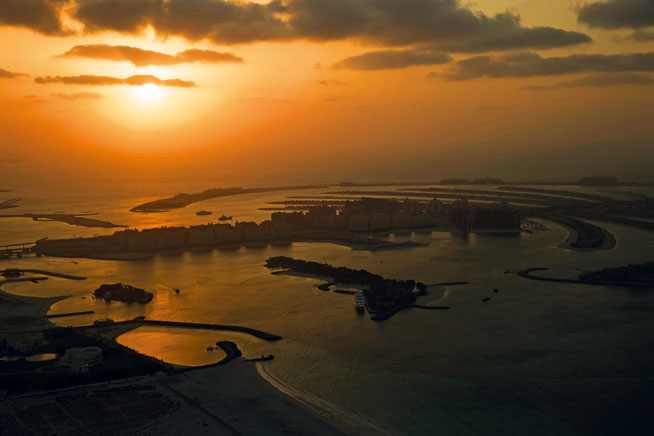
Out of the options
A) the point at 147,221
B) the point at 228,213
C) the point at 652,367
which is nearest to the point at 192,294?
the point at 652,367

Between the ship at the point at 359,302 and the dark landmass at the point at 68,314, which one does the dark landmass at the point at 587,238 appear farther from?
the dark landmass at the point at 68,314

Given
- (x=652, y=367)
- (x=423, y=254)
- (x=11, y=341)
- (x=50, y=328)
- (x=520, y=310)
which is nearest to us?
(x=652, y=367)

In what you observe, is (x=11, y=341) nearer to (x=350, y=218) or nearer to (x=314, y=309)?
(x=314, y=309)

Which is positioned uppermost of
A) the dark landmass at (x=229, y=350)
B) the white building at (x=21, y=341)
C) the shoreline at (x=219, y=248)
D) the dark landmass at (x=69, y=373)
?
the shoreline at (x=219, y=248)

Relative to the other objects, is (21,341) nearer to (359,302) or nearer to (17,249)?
(359,302)

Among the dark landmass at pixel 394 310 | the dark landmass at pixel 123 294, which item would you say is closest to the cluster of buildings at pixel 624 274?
the dark landmass at pixel 394 310

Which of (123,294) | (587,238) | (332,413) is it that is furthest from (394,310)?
(587,238)
